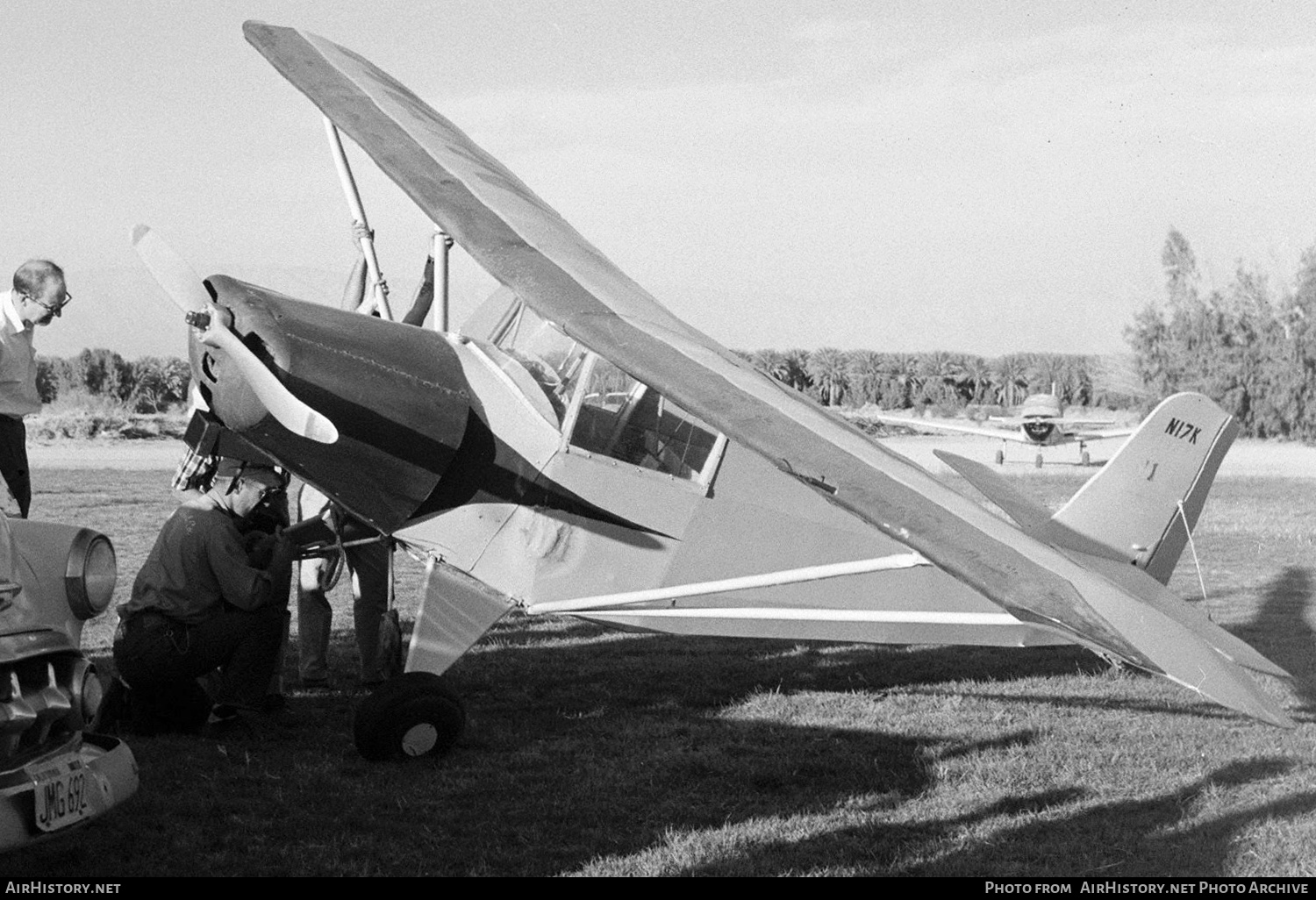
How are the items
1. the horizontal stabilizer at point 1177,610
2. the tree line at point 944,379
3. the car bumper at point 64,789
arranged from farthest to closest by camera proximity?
the tree line at point 944,379, the horizontal stabilizer at point 1177,610, the car bumper at point 64,789

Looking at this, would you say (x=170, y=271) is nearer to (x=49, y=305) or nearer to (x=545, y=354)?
(x=49, y=305)

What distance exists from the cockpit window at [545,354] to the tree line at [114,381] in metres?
42.7

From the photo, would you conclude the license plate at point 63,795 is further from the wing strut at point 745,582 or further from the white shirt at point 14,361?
the white shirt at point 14,361

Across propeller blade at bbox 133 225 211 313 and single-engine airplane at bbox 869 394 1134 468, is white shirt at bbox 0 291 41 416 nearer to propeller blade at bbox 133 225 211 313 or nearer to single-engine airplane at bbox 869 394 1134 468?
propeller blade at bbox 133 225 211 313

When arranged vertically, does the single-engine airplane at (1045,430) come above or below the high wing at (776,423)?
below

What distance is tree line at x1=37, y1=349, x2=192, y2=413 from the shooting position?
47188mm

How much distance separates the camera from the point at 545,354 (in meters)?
6.17

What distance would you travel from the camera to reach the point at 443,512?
19.4ft

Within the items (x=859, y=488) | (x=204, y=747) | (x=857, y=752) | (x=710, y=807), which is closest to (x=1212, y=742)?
(x=857, y=752)

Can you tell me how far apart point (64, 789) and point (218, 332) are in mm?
2269

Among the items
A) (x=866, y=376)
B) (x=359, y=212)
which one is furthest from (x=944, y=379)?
(x=359, y=212)

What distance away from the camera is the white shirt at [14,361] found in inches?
242

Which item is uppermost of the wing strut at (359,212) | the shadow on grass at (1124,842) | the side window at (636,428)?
the wing strut at (359,212)

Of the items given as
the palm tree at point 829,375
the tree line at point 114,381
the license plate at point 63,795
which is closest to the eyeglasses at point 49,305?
the license plate at point 63,795
